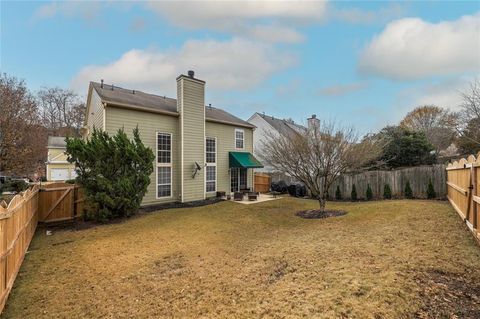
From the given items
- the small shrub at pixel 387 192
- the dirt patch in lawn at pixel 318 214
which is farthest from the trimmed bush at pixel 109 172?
the small shrub at pixel 387 192

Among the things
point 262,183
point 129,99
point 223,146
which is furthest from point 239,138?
point 129,99

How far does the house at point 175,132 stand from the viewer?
13.4 m

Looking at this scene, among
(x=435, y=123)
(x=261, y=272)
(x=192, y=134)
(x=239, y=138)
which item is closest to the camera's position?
(x=261, y=272)

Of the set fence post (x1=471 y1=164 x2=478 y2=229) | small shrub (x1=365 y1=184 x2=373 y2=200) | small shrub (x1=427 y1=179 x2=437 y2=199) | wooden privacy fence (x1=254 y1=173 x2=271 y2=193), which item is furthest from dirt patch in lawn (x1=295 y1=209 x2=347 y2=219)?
wooden privacy fence (x1=254 y1=173 x2=271 y2=193)

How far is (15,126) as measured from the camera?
14508mm

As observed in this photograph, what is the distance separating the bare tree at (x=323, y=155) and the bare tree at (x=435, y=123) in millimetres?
20452

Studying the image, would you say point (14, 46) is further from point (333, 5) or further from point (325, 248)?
point (325, 248)

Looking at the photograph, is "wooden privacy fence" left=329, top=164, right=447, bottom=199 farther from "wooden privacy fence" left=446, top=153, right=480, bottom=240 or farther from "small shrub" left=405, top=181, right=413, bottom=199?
"wooden privacy fence" left=446, top=153, right=480, bottom=240

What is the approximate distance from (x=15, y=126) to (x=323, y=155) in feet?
55.8

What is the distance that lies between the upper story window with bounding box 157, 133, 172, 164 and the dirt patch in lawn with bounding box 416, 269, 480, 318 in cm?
1305

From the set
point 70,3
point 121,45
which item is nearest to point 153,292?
point 70,3

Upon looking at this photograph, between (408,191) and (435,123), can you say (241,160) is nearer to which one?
(408,191)

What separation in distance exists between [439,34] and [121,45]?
57.1 feet

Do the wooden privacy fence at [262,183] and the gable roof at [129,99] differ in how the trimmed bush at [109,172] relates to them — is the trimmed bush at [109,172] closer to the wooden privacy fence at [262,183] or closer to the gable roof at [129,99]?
the gable roof at [129,99]
